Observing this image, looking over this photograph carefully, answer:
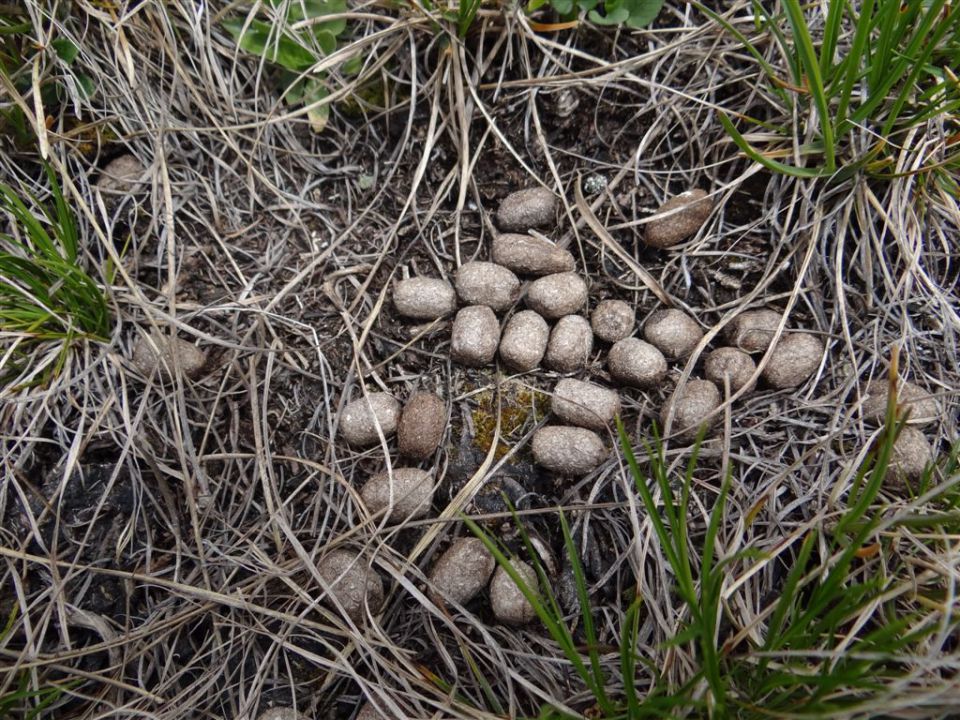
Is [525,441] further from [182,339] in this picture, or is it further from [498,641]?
[182,339]

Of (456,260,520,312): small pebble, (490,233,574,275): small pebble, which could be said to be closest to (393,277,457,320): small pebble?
(456,260,520,312): small pebble

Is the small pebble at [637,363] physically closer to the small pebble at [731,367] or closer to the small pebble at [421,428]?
the small pebble at [731,367]

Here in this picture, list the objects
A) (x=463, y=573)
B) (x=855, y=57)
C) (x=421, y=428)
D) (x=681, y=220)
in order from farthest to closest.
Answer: (x=681, y=220), (x=421, y=428), (x=463, y=573), (x=855, y=57)

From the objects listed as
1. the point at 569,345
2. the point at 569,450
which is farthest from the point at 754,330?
the point at 569,450

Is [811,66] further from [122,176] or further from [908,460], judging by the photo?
[122,176]

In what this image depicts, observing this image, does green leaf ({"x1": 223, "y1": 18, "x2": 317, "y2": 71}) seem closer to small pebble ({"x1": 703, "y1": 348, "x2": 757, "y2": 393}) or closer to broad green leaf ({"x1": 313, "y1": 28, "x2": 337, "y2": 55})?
broad green leaf ({"x1": 313, "y1": 28, "x2": 337, "y2": 55})

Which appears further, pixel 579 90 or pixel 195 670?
pixel 579 90

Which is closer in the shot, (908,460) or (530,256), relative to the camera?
(908,460)

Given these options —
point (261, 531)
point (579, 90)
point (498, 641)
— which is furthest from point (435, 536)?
point (579, 90)
